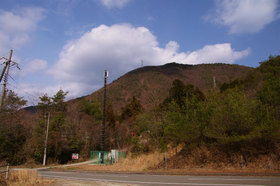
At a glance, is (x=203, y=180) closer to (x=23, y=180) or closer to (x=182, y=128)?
(x=182, y=128)

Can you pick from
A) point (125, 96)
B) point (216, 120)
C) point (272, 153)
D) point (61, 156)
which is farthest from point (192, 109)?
point (125, 96)

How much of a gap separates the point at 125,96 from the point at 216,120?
6252cm

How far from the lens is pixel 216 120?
17672 millimetres

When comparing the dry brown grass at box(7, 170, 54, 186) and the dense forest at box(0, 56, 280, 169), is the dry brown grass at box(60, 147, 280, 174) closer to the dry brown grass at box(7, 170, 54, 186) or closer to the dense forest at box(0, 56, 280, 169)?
the dense forest at box(0, 56, 280, 169)

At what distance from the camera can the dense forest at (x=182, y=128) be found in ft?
54.5

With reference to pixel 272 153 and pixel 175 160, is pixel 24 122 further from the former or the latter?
pixel 272 153

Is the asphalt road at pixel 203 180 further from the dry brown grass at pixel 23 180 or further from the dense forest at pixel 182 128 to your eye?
the dense forest at pixel 182 128

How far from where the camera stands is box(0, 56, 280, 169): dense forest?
1662cm

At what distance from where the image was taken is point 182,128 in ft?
63.4

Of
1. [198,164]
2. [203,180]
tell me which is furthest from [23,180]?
[198,164]

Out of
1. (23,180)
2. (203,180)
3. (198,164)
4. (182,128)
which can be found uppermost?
Result: (182,128)

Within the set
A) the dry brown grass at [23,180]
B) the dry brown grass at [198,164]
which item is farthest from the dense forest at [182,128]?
the dry brown grass at [23,180]

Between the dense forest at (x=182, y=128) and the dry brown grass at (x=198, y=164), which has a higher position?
the dense forest at (x=182, y=128)

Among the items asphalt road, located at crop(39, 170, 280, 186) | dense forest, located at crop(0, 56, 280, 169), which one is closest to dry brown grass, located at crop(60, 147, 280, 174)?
dense forest, located at crop(0, 56, 280, 169)
